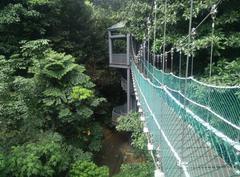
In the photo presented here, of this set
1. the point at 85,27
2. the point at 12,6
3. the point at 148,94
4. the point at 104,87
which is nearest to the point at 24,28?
the point at 12,6

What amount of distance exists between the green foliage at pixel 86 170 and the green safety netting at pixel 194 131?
173 cm

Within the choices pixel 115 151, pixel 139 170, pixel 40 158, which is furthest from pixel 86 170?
pixel 115 151

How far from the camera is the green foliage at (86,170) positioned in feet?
16.5

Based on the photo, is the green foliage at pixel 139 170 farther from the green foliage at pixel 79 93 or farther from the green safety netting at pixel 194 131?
the green foliage at pixel 79 93

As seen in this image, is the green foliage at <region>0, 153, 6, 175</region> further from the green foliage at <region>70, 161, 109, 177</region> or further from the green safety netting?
the green safety netting

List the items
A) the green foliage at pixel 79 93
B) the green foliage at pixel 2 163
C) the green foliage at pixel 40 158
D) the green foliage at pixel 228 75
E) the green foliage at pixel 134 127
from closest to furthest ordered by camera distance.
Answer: the green foliage at pixel 228 75 → the green foliage at pixel 2 163 → the green foliage at pixel 40 158 → the green foliage at pixel 134 127 → the green foliage at pixel 79 93

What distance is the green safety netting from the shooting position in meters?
1.75

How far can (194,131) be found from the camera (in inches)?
91.9

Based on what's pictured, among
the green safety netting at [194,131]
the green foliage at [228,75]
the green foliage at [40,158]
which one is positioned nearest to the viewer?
the green safety netting at [194,131]

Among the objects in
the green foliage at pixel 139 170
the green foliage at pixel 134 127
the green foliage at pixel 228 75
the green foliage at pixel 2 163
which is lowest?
the green foliage at pixel 139 170

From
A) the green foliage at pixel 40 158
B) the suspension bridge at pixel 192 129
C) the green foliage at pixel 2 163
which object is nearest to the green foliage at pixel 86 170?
the green foliage at pixel 40 158

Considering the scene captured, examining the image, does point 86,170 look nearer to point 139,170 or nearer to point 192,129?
point 139,170

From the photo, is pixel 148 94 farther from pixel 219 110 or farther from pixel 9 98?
pixel 9 98

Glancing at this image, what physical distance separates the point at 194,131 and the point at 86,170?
123 inches
